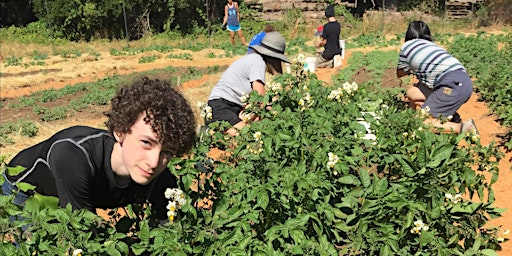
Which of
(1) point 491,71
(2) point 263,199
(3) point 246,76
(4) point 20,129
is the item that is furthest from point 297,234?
(1) point 491,71

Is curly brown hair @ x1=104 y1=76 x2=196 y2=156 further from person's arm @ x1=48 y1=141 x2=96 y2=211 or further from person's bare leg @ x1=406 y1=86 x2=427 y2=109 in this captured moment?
person's bare leg @ x1=406 y1=86 x2=427 y2=109

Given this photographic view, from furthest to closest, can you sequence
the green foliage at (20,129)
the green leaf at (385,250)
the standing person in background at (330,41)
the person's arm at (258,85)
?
the standing person in background at (330,41)
the green foliage at (20,129)
the person's arm at (258,85)
the green leaf at (385,250)

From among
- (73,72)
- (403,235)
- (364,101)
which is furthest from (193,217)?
(73,72)

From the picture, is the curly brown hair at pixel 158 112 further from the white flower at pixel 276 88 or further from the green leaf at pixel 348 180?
the white flower at pixel 276 88

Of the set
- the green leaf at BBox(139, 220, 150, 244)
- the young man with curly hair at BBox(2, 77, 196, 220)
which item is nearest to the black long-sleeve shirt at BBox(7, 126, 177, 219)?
the young man with curly hair at BBox(2, 77, 196, 220)

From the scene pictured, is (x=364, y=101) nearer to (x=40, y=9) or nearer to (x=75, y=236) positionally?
(x=75, y=236)

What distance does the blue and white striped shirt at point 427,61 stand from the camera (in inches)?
199

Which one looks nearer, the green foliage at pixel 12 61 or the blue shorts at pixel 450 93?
the blue shorts at pixel 450 93

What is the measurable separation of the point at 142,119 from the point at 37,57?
1513cm

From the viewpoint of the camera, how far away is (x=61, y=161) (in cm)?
204

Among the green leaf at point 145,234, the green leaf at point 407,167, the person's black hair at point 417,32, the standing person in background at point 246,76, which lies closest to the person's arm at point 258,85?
the standing person in background at point 246,76

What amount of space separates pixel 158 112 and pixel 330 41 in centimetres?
947

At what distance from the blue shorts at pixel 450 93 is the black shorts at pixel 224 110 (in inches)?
68.0

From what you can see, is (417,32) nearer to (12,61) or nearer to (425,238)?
(425,238)
